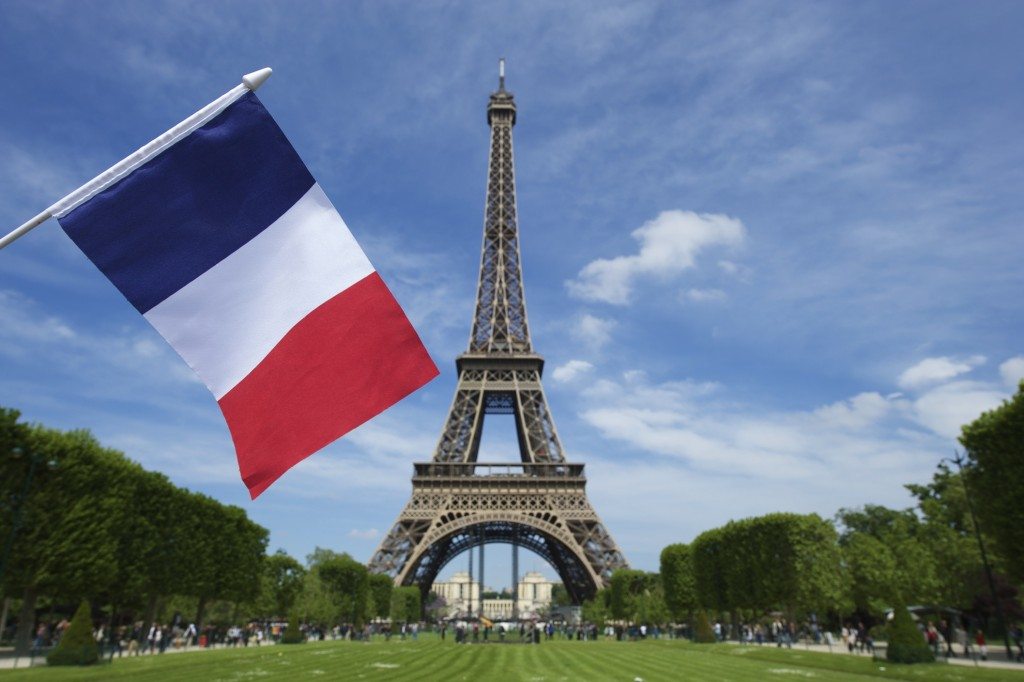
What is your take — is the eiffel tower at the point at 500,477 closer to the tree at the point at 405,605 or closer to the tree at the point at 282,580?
the tree at the point at 405,605

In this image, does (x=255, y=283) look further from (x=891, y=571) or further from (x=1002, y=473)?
(x=891, y=571)

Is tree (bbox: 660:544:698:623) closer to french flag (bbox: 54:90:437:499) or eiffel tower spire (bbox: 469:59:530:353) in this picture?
eiffel tower spire (bbox: 469:59:530:353)

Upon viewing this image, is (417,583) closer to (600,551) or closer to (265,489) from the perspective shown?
(600,551)

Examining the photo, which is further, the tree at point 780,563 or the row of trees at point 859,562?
the tree at point 780,563

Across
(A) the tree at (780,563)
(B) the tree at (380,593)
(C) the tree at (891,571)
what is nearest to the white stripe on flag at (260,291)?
(A) the tree at (780,563)

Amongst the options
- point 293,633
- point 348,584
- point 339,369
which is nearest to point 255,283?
point 339,369

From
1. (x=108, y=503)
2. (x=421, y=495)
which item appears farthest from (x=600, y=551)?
(x=108, y=503)
